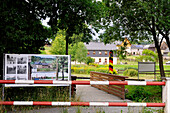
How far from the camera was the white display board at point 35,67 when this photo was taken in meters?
8.79

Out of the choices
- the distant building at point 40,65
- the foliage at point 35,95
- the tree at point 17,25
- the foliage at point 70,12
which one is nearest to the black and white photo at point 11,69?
the tree at point 17,25

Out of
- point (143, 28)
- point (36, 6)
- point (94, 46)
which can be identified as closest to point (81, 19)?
point (36, 6)

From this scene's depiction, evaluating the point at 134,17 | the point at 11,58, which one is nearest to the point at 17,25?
the point at 11,58

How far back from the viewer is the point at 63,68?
30.5 ft

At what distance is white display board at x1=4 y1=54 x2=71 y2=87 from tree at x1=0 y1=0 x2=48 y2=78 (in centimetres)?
60

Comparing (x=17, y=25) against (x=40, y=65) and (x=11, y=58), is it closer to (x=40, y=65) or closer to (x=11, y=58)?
(x=11, y=58)

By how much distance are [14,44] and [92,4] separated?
3.40 meters

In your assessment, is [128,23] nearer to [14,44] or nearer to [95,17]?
[95,17]

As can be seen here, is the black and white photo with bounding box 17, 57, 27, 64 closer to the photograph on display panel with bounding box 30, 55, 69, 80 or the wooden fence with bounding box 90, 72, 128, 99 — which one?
the photograph on display panel with bounding box 30, 55, 69, 80

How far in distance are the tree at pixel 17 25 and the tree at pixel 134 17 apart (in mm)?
5568

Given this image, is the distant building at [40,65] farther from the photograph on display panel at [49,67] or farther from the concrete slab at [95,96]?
the concrete slab at [95,96]

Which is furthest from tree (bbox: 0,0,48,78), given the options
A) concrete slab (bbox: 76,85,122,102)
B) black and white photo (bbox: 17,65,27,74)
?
concrete slab (bbox: 76,85,122,102)

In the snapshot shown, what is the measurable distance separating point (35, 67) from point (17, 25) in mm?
1734

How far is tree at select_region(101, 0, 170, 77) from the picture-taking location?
13586 mm
